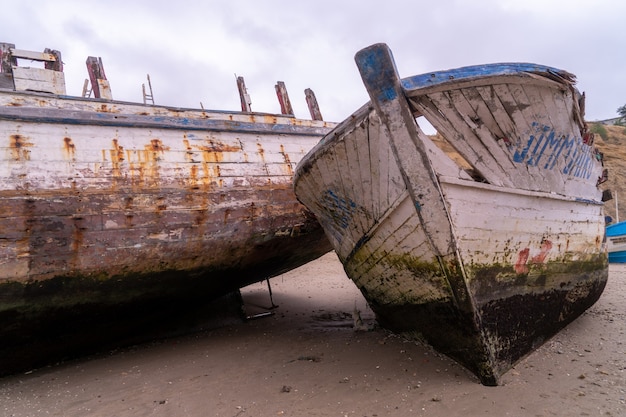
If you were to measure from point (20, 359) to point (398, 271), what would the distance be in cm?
377

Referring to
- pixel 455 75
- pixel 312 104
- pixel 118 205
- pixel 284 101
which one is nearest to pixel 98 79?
pixel 118 205

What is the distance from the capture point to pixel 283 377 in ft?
Result: 10.8

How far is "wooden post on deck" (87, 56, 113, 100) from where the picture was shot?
454cm

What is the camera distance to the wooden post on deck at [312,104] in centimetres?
620

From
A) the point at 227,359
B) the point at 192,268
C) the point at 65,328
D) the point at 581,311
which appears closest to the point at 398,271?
the point at 227,359

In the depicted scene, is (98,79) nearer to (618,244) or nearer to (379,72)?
(379,72)

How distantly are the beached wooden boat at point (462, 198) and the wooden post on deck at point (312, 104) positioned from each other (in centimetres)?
269

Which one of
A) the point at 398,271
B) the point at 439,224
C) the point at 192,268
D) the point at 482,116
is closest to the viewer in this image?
the point at 439,224

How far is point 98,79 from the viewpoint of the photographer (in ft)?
15.2

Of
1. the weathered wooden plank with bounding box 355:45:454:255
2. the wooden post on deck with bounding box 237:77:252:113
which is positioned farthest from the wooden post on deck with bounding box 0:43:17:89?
the weathered wooden plank with bounding box 355:45:454:255

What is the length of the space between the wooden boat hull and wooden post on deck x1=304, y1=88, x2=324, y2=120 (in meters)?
1.40

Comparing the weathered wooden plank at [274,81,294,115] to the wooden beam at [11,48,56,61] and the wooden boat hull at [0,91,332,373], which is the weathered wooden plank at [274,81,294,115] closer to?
the wooden boat hull at [0,91,332,373]

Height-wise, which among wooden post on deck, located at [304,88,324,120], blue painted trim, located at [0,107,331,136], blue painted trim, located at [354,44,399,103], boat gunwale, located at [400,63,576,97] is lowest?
boat gunwale, located at [400,63,576,97]

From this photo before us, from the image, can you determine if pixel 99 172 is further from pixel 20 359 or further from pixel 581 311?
pixel 581 311
